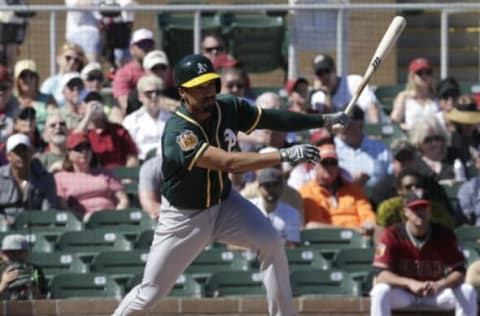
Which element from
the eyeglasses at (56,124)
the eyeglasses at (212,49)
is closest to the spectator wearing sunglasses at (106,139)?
the eyeglasses at (56,124)

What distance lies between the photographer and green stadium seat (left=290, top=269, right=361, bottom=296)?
467 inches

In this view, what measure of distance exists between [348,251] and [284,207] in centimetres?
58

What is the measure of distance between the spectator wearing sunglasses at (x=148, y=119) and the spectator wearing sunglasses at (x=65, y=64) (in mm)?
853

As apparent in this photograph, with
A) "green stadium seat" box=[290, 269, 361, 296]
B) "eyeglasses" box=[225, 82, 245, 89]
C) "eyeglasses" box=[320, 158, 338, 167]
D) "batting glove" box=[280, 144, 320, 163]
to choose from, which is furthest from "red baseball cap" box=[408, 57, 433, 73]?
"batting glove" box=[280, 144, 320, 163]

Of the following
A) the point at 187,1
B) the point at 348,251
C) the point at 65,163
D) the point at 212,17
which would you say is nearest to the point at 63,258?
the point at 65,163

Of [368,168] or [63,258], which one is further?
[368,168]

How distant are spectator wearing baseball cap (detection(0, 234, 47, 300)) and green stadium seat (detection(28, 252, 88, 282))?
0.18 metres

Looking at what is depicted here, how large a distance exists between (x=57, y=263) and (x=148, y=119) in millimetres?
1730

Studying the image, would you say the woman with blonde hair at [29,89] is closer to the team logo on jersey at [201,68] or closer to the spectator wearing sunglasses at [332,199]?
the spectator wearing sunglasses at [332,199]

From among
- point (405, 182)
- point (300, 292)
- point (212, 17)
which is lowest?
point (300, 292)

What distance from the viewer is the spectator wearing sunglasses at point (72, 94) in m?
13.4

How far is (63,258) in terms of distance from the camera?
1209 cm

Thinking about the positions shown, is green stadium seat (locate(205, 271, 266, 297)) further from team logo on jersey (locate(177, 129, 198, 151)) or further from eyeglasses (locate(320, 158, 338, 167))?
team logo on jersey (locate(177, 129, 198, 151))

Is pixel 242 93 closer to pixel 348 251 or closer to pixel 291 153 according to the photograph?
pixel 348 251
